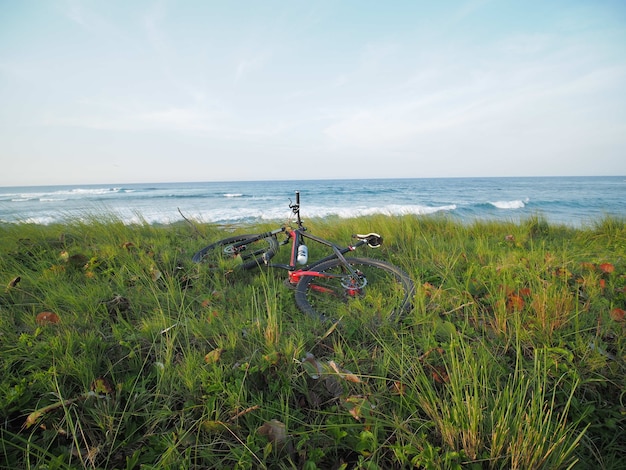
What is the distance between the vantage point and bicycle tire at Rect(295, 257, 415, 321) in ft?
8.20

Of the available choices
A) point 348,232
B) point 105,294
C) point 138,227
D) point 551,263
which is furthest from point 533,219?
point 138,227

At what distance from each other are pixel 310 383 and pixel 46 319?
2075 millimetres

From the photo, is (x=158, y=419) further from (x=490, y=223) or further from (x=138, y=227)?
(x=490, y=223)

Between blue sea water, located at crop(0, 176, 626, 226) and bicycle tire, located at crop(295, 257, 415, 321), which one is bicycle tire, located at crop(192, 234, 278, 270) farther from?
blue sea water, located at crop(0, 176, 626, 226)

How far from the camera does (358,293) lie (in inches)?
118

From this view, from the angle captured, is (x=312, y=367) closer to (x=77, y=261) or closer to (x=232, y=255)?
(x=232, y=255)

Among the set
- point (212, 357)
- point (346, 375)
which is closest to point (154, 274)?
point (212, 357)

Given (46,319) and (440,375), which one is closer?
(440,375)

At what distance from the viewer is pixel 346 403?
1.44m

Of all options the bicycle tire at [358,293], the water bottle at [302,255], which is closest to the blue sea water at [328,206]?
the water bottle at [302,255]

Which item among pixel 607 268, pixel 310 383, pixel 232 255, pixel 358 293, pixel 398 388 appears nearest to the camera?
pixel 398 388

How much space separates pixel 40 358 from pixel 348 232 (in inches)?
191

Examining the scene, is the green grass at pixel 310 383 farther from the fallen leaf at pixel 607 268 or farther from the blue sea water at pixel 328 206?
the blue sea water at pixel 328 206

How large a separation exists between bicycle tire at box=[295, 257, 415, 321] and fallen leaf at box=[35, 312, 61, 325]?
6.45 ft
